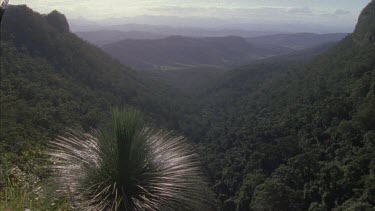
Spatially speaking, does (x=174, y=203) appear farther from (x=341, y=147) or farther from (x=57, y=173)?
(x=341, y=147)

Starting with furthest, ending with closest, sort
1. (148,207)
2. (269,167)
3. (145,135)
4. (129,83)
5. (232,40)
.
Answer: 1. (232,40)
2. (129,83)
3. (269,167)
4. (145,135)
5. (148,207)

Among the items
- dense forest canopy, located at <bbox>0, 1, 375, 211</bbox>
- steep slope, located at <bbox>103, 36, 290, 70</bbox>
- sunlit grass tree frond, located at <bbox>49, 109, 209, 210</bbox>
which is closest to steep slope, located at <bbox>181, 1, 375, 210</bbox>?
dense forest canopy, located at <bbox>0, 1, 375, 211</bbox>

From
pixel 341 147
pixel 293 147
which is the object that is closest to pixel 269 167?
pixel 293 147

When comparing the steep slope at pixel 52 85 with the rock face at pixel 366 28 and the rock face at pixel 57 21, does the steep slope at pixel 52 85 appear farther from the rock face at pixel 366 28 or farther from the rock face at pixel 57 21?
the rock face at pixel 366 28

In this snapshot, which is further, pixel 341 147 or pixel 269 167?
pixel 269 167

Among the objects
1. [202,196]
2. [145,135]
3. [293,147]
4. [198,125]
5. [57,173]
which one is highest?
A: [145,135]

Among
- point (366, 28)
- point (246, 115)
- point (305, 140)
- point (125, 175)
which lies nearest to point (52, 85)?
point (305, 140)

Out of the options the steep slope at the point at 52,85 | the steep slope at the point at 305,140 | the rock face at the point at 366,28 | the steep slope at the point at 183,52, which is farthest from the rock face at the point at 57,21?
the steep slope at the point at 183,52
